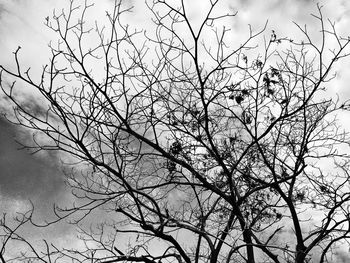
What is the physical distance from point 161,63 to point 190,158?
7.49 ft

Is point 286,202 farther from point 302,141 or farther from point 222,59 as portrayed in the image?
point 222,59

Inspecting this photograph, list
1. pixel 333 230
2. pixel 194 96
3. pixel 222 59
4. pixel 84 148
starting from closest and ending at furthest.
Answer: pixel 84 148, pixel 222 59, pixel 194 96, pixel 333 230

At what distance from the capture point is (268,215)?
6902 millimetres

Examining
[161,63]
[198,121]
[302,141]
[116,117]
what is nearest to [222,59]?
[161,63]

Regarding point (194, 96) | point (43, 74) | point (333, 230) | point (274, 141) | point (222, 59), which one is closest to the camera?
point (43, 74)


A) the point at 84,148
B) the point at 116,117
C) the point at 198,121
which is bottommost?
the point at 84,148

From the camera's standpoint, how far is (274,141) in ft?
21.5

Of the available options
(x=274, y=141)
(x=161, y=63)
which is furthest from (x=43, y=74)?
(x=274, y=141)

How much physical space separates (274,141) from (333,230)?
6.21 feet

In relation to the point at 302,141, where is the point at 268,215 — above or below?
below

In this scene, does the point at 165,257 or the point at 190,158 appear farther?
the point at 190,158

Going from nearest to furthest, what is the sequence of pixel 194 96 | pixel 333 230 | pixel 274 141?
pixel 194 96 < pixel 333 230 < pixel 274 141

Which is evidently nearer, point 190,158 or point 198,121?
point 198,121

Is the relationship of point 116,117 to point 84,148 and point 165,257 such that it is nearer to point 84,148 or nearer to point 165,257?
point 84,148
